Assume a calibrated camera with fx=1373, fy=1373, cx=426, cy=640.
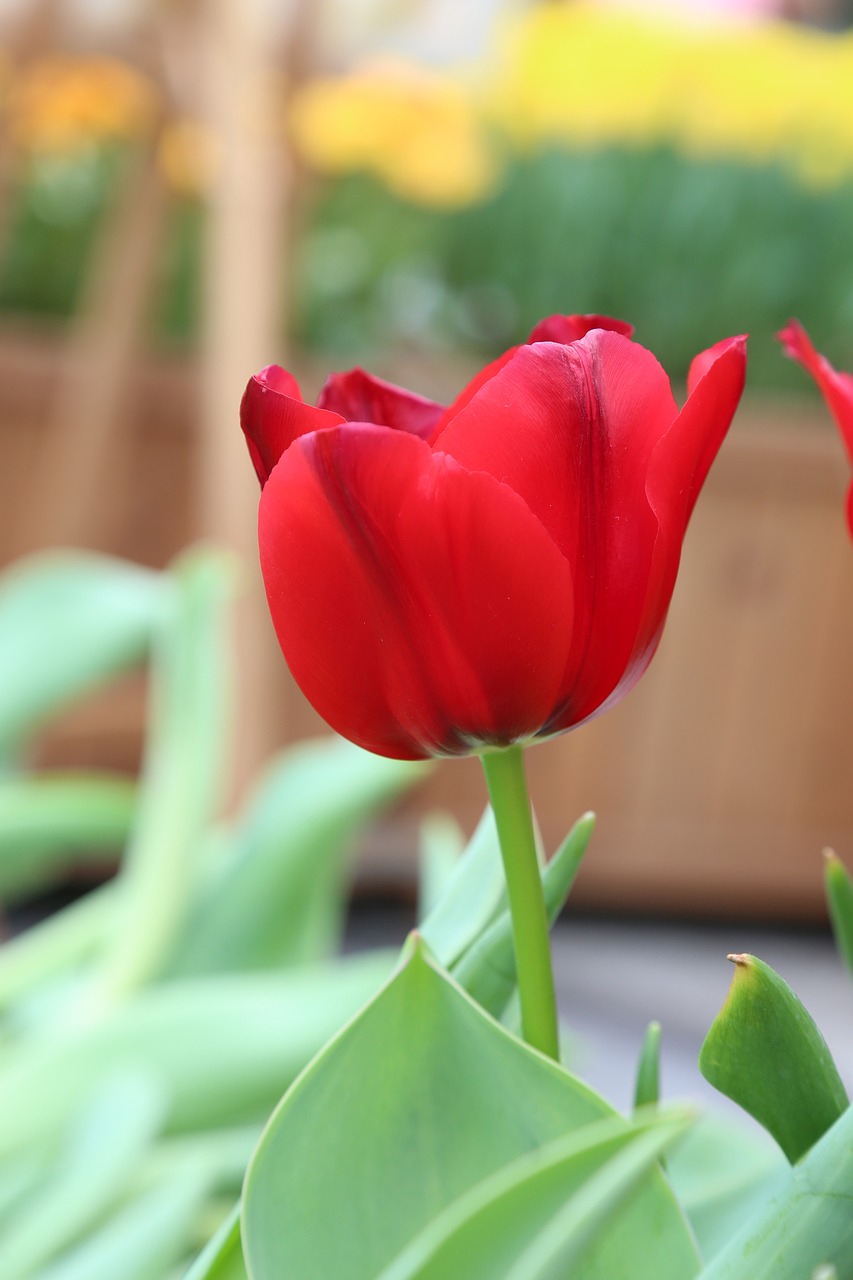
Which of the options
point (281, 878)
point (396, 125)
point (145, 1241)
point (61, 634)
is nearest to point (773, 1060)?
point (145, 1241)

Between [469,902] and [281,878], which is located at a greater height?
[469,902]

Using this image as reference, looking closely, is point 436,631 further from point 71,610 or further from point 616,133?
point 616,133

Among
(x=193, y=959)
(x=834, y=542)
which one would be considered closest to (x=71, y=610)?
(x=193, y=959)

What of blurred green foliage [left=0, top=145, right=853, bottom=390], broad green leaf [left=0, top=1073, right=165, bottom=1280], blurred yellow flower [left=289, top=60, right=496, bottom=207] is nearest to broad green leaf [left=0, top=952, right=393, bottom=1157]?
broad green leaf [left=0, top=1073, right=165, bottom=1280]

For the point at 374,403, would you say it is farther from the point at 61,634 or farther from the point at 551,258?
the point at 551,258

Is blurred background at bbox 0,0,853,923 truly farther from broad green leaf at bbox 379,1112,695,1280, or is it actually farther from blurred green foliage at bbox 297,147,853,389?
broad green leaf at bbox 379,1112,695,1280

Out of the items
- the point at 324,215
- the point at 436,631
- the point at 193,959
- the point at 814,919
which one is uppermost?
the point at 324,215

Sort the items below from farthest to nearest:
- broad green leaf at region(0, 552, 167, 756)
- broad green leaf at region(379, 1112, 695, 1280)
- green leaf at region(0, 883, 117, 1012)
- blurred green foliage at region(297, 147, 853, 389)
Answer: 1. blurred green foliage at region(297, 147, 853, 389)
2. broad green leaf at region(0, 552, 167, 756)
3. green leaf at region(0, 883, 117, 1012)
4. broad green leaf at region(379, 1112, 695, 1280)
